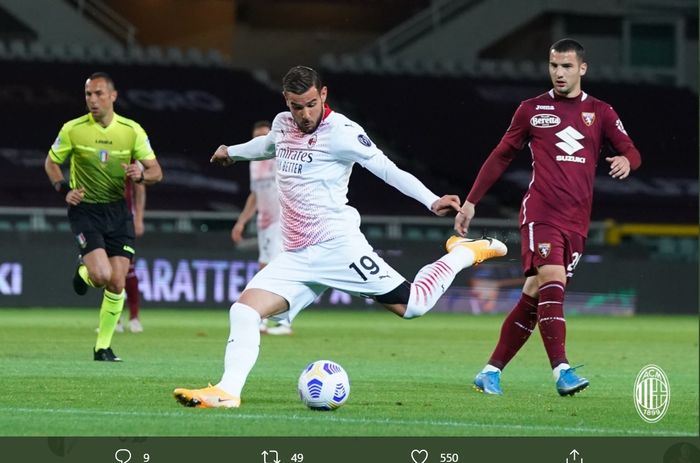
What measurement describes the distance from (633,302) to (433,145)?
780 cm

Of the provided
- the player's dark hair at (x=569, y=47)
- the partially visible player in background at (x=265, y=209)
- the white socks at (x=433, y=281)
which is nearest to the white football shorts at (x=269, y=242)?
the partially visible player in background at (x=265, y=209)

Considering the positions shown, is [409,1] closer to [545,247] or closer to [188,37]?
[188,37]

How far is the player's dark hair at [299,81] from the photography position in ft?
24.1

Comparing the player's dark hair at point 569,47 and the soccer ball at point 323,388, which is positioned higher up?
the player's dark hair at point 569,47

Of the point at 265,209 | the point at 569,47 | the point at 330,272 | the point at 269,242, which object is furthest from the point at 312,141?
the point at 265,209

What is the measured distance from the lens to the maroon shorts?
334 inches

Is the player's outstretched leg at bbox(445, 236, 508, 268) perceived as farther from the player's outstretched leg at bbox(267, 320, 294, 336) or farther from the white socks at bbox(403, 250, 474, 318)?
the player's outstretched leg at bbox(267, 320, 294, 336)

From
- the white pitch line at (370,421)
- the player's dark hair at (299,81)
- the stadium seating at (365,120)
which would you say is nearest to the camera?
the white pitch line at (370,421)

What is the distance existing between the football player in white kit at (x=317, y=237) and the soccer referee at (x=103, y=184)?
3.31 metres

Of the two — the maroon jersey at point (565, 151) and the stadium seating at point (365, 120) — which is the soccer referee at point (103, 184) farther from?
the stadium seating at point (365, 120)

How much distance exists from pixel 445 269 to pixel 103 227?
12.6ft

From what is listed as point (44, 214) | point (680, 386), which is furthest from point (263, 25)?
point (680, 386)
